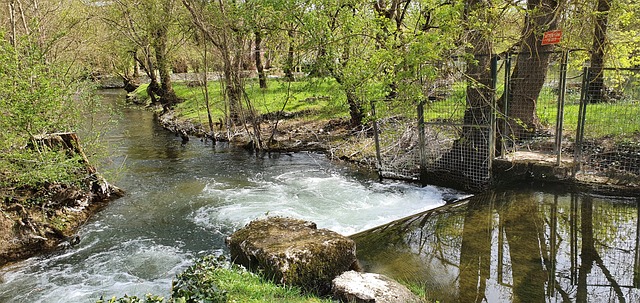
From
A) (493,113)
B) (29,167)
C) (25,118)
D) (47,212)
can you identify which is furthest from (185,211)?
(493,113)

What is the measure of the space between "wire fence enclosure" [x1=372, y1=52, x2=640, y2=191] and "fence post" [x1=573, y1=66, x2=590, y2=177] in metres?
0.02

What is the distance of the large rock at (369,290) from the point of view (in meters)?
4.70

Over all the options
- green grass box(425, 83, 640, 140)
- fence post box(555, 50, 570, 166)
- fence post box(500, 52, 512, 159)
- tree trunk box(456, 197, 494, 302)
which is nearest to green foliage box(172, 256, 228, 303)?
tree trunk box(456, 197, 494, 302)

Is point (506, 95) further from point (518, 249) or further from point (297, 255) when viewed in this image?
point (297, 255)

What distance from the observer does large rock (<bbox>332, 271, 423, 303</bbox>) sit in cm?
470

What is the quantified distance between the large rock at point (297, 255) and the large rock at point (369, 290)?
0.36 meters

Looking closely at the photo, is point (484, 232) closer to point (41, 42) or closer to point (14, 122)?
point (14, 122)

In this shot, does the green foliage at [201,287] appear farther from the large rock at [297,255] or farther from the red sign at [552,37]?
the red sign at [552,37]

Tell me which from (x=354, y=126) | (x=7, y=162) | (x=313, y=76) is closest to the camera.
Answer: (x=7, y=162)

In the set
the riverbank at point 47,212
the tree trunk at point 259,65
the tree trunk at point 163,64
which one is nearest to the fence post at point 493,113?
the riverbank at point 47,212

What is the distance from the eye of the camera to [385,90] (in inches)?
379

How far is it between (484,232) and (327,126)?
32.2 ft

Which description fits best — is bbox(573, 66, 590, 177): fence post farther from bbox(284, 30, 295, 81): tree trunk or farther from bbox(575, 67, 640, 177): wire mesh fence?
bbox(284, 30, 295, 81): tree trunk

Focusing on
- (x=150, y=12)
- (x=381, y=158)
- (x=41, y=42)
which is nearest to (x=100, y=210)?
(x=41, y=42)
